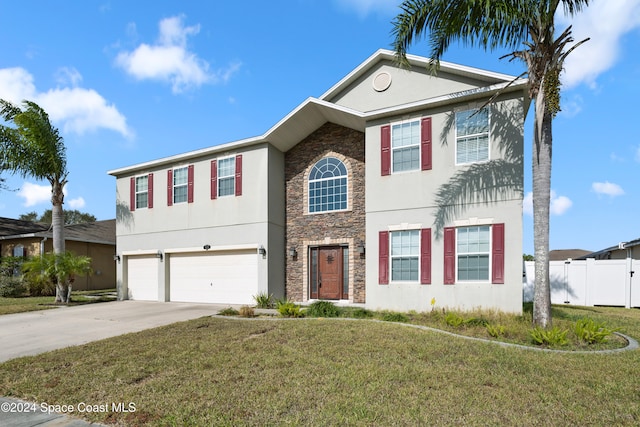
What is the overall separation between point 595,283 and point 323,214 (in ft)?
37.3

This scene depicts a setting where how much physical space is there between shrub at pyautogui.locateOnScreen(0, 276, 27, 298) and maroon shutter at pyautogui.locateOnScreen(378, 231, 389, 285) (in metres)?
18.7

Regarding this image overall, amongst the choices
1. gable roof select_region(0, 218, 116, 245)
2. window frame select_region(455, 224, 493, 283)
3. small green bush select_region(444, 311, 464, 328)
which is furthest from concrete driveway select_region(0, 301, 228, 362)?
gable roof select_region(0, 218, 116, 245)

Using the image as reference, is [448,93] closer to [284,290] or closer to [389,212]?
[389,212]

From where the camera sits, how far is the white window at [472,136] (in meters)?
10.4

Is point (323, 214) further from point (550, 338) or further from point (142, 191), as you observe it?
point (142, 191)

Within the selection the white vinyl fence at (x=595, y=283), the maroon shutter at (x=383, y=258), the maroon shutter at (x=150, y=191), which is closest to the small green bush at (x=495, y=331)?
the maroon shutter at (x=383, y=258)

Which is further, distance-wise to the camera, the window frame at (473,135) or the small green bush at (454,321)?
the window frame at (473,135)

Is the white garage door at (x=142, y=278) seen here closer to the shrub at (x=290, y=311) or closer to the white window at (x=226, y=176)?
the white window at (x=226, y=176)

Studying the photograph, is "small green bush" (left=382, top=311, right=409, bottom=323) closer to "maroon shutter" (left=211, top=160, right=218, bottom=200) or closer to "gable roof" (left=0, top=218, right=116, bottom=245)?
"maroon shutter" (left=211, top=160, right=218, bottom=200)

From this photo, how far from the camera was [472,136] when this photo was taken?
10578 mm

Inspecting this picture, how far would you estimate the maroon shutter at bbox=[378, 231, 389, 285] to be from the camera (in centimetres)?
1129

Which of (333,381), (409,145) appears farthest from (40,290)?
(333,381)

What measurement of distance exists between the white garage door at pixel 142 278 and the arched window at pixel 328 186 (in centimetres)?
787

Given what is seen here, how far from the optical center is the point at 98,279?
23.0 meters
